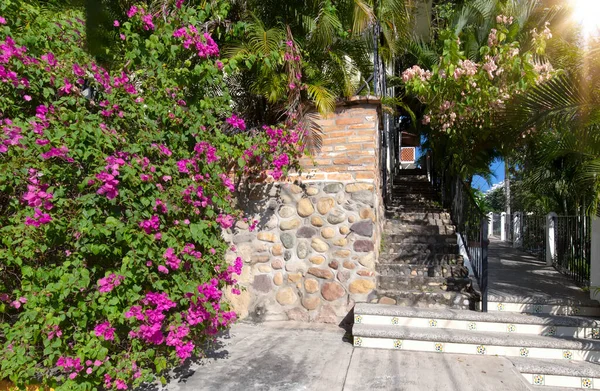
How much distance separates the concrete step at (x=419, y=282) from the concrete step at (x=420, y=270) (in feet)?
0.31

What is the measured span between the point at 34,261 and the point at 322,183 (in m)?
3.07

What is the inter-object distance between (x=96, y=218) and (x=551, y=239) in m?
8.09

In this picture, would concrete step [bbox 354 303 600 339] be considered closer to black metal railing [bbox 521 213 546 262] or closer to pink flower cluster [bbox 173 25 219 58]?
pink flower cluster [bbox 173 25 219 58]

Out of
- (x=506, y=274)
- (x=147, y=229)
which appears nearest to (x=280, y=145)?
(x=147, y=229)

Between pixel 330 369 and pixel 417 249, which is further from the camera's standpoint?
pixel 417 249

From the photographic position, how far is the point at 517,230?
1202 cm

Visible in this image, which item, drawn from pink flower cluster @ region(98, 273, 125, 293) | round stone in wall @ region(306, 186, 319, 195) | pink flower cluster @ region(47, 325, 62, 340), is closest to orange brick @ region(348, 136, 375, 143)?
round stone in wall @ region(306, 186, 319, 195)

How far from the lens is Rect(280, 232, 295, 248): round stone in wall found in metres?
4.87

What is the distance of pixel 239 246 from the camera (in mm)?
4996

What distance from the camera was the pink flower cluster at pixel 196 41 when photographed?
3537 mm

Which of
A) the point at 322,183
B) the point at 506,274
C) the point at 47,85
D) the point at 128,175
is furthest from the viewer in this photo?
the point at 506,274

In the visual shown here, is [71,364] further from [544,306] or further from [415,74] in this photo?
[415,74]

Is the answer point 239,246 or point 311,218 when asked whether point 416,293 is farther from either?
point 239,246

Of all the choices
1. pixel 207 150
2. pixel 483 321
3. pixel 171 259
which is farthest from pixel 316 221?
pixel 171 259
